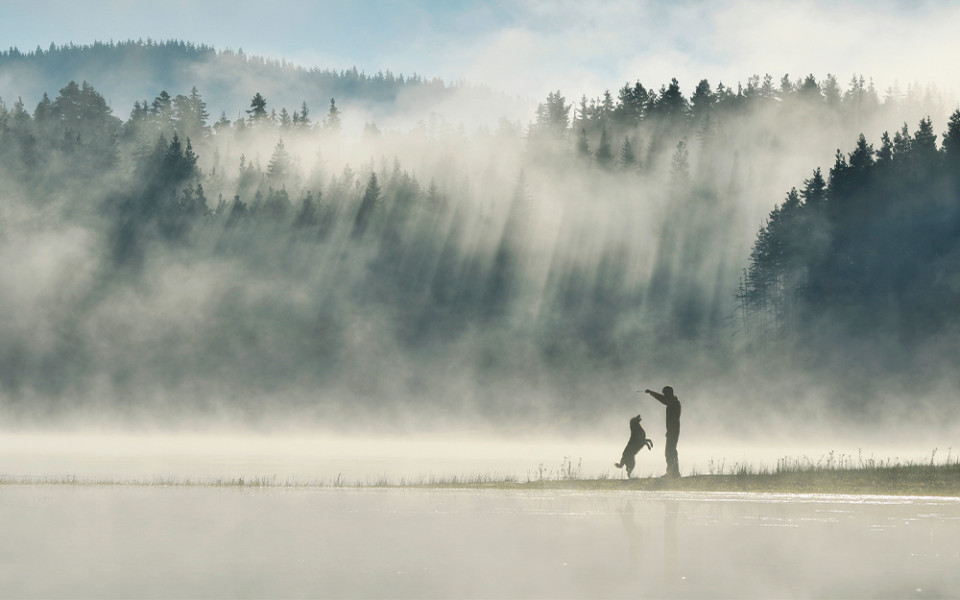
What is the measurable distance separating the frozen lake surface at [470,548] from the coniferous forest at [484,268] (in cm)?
→ 7680

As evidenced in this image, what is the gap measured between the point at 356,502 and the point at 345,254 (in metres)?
120

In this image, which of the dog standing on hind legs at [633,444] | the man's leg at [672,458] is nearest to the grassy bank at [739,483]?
the man's leg at [672,458]

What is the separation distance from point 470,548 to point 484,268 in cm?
12550

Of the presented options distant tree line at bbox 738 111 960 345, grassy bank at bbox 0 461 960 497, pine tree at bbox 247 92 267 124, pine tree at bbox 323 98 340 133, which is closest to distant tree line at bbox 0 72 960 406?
distant tree line at bbox 738 111 960 345

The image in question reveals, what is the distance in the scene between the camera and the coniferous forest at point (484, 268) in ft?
339

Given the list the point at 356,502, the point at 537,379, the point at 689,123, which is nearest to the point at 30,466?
the point at 356,502

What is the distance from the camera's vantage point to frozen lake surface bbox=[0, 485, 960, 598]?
35.5 ft

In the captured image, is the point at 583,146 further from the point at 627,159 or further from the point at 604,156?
the point at 627,159

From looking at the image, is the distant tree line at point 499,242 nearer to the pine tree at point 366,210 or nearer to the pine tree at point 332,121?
the pine tree at point 366,210

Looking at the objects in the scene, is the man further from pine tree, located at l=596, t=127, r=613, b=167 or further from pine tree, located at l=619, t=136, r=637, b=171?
pine tree, located at l=596, t=127, r=613, b=167

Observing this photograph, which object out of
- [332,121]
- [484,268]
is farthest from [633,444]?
[332,121]

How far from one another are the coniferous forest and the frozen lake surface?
76795 mm

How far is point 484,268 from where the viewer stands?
13938 centimetres

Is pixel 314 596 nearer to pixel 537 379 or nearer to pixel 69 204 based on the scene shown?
pixel 537 379
